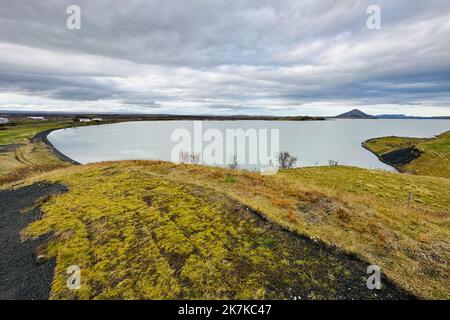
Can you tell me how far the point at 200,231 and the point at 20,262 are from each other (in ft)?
27.7

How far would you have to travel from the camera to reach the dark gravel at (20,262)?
1025cm

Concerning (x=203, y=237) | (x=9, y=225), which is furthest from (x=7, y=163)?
(x=203, y=237)

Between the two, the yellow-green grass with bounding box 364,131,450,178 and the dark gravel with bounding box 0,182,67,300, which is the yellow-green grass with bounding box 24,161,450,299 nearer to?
the dark gravel with bounding box 0,182,67,300

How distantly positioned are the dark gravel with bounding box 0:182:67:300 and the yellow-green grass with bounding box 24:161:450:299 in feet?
2.04

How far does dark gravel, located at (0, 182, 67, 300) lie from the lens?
1025 cm

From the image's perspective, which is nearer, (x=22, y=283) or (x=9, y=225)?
(x=22, y=283)

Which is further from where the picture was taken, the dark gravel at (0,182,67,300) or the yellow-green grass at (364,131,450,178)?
the yellow-green grass at (364,131,450,178)

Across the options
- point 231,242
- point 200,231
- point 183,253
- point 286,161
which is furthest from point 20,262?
point 286,161

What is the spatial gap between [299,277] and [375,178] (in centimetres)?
3829

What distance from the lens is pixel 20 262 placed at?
40.5 feet

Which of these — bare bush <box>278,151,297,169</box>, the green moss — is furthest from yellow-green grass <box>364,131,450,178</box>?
the green moss

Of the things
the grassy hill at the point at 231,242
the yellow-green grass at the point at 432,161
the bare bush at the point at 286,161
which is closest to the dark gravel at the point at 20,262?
the grassy hill at the point at 231,242
